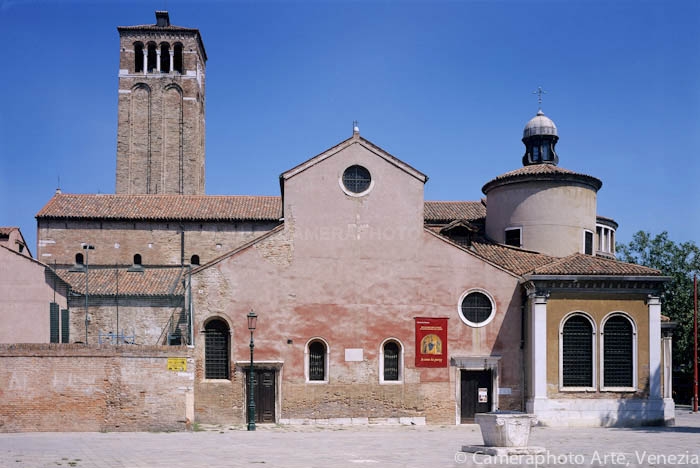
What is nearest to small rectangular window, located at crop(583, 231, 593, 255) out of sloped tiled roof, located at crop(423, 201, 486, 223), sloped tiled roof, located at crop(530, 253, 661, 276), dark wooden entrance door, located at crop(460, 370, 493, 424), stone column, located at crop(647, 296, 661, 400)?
sloped tiled roof, located at crop(530, 253, 661, 276)

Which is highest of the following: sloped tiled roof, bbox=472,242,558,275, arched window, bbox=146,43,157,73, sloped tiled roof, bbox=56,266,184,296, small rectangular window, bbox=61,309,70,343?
arched window, bbox=146,43,157,73

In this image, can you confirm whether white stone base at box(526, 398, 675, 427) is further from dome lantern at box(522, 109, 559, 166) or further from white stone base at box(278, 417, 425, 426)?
dome lantern at box(522, 109, 559, 166)

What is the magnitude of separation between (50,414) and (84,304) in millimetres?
10680

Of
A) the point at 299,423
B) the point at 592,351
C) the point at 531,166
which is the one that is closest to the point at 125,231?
the point at 299,423

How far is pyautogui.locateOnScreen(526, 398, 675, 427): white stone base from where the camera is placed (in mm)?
25609

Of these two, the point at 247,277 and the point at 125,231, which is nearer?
the point at 247,277

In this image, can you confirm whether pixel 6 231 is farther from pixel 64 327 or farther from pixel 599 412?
pixel 599 412

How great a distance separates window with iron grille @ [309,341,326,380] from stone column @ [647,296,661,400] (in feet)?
36.9

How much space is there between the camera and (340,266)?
26.8 metres

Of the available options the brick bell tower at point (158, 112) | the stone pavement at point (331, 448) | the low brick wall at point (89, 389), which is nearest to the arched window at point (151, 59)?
the brick bell tower at point (158, 112)

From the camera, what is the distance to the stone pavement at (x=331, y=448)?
15328mm

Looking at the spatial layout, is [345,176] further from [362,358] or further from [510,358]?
[510,358]

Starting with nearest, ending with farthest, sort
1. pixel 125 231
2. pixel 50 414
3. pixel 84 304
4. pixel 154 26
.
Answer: pixel 50 414
pixel 84 304
pixel 125 231
pixel 154 26

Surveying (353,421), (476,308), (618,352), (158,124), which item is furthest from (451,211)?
(158,124)
